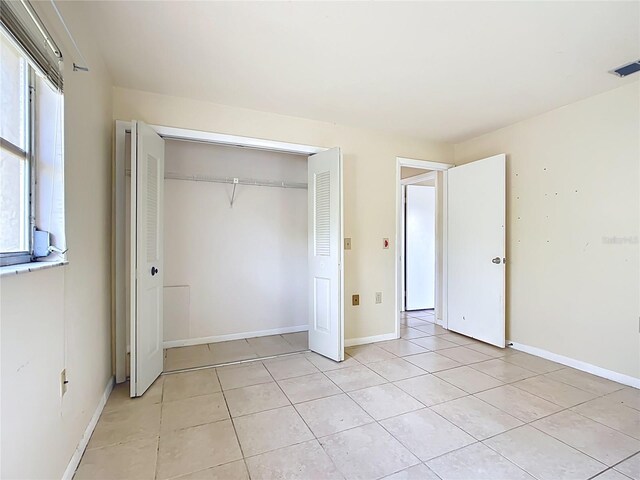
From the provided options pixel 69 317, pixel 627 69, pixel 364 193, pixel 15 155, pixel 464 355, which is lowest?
pixel 464 355

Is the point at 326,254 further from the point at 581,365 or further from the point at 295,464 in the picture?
the point at 581,365

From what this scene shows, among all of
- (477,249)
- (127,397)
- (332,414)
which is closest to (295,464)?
(332,414)

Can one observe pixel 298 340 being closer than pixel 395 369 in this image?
No

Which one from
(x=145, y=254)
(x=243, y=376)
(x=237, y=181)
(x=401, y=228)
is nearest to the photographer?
(x=145, y=254)

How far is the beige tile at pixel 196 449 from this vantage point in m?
1.70

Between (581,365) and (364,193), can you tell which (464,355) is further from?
(364,193)

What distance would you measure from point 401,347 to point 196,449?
242 cm

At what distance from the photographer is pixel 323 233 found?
10.9 ft

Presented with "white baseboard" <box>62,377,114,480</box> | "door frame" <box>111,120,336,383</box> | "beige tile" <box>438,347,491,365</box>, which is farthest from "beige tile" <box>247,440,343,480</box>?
"beige tile" <box>438,347,491,365</box>

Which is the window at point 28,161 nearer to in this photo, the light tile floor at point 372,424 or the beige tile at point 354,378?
the light tile floor at point 372,424

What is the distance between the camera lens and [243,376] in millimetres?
2848

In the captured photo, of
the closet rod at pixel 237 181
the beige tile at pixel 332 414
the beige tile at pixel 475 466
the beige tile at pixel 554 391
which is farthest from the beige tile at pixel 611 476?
the closet rod at pixel 237 181

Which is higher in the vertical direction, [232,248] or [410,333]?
[232,248]

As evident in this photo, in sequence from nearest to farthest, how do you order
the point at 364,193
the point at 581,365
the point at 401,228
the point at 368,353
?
the point at 581,365 < the point at 368,353 < the point at 364,193 < the point at 401,228
